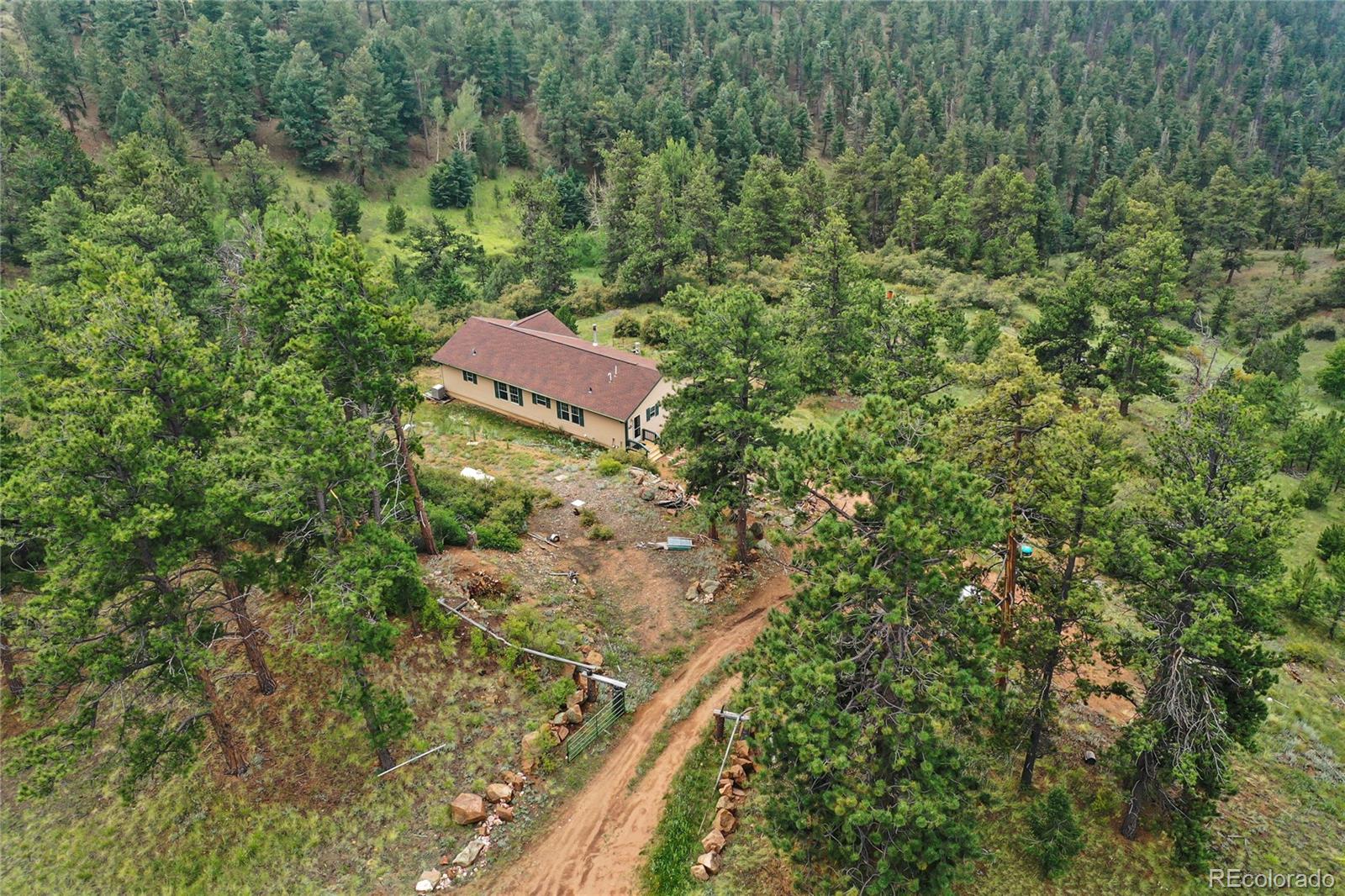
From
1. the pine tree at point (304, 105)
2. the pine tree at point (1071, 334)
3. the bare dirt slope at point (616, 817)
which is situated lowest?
the bare dirt slope at point (616, 817)

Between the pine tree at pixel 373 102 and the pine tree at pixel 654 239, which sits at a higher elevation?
the pine tree at pixel 373 102

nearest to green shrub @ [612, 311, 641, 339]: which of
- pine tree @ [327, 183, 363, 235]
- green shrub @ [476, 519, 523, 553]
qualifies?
green shrub @ [476, 519, 523, 553]

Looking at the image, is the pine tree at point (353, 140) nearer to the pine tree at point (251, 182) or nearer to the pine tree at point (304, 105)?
the pine tree at point (304, 105)

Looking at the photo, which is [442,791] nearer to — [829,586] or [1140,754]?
[829,586]

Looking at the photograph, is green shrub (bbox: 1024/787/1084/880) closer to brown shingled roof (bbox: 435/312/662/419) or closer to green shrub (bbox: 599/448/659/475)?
green shrub (bbox: 599/448/659/475)

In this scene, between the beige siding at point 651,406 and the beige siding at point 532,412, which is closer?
the beige siding at point 651,406

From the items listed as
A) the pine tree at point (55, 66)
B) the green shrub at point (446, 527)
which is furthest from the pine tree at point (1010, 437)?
the pine tree at point (55, 66)
